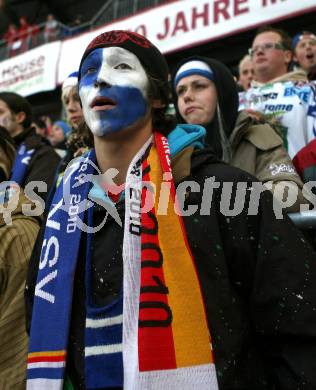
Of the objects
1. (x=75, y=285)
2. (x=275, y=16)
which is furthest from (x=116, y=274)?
(x=275, y=16)

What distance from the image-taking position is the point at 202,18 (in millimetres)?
8812

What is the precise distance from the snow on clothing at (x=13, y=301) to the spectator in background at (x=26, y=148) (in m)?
0.58

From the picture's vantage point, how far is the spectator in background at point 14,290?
1.67 meters

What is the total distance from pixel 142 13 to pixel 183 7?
92cm

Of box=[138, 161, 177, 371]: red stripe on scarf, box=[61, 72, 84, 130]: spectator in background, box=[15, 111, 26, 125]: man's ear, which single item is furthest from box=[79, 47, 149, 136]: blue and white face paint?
box=[15, 111, 26, 125]: man's ear

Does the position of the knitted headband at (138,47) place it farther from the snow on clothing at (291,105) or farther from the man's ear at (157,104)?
the snow on clothing at (291,105)

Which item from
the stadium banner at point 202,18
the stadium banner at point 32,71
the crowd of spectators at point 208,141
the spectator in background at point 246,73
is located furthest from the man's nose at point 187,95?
the stadium banner at point 32,71

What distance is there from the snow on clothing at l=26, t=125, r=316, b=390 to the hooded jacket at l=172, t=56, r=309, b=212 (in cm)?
59

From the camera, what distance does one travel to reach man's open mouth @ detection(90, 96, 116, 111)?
1.67 m

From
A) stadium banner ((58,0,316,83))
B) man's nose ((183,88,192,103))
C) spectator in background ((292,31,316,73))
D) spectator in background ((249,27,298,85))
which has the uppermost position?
stadium banner ((58,0,316,83))

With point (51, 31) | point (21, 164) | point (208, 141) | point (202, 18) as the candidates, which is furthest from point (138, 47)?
point (51, 31)

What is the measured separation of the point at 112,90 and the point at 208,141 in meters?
0.86

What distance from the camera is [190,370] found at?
1.26 m

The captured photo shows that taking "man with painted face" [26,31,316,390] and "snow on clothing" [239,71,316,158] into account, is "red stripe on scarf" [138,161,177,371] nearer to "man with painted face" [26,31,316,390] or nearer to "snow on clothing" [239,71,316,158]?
"man with painted face" [26,31,316,390]
